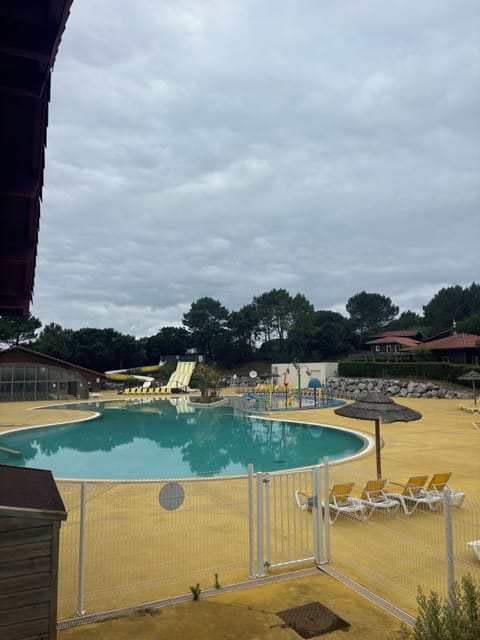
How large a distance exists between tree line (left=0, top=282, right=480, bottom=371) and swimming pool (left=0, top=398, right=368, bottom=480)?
2987 centimetres

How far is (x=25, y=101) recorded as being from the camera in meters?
2.96

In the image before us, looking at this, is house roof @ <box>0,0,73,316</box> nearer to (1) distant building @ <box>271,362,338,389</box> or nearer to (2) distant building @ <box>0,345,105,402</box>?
(2) distant building @ <box>0,345,105,402</box>

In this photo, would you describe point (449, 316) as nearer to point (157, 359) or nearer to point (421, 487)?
point (157, 359)

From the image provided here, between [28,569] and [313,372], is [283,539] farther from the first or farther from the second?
[313,372]

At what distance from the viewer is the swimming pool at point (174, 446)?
50.5ft

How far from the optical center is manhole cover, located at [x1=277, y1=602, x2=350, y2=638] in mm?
4605

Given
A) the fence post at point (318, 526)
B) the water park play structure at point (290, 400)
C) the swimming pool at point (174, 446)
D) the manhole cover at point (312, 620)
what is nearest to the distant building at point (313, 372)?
the water park play structure at point (290, 400)

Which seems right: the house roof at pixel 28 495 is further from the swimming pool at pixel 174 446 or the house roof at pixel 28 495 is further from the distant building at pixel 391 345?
the distant building at pixel 391 345

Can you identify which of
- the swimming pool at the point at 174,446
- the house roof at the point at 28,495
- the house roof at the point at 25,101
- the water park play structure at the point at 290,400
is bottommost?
the swimming pool at the point at 174,446

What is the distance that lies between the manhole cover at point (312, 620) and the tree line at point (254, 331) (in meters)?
53.3

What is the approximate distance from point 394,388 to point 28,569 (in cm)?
3545

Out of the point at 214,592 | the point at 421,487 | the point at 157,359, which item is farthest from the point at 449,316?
the point at 214,592

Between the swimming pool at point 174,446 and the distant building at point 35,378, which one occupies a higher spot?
the distant building at point 35,378

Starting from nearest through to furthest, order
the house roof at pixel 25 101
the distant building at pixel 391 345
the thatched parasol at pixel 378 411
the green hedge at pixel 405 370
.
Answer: the house roof at pixel 25 101
the thatched parasol at pixel 378 411
the green hedge at pixel 405 370
the distant building at pixel 391 345
